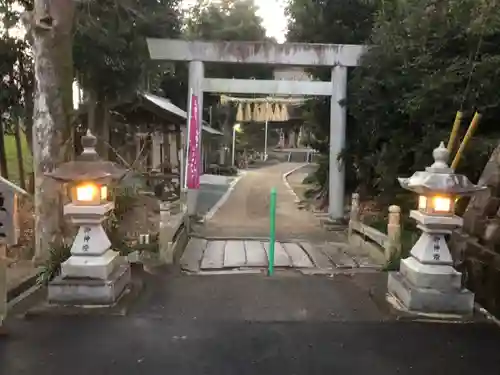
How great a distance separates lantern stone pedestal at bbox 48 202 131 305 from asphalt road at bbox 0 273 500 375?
32cm

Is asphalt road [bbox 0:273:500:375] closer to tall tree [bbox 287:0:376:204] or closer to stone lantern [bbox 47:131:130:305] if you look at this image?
stone lantern [bbox 47:131:130:305]

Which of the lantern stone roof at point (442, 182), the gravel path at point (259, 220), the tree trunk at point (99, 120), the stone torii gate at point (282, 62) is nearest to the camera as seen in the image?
the lantern stone roof at point (442, 182)

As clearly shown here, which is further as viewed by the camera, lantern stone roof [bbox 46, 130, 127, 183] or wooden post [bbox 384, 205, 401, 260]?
wooden post [bbox 384, 205, 401, 260]

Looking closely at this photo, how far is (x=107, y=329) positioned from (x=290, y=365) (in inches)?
70.3

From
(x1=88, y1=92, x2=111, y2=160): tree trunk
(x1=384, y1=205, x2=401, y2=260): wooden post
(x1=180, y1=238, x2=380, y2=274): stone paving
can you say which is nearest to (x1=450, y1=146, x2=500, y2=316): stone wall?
(x1=384, y1=205, x2=401, y2=260): wooden post

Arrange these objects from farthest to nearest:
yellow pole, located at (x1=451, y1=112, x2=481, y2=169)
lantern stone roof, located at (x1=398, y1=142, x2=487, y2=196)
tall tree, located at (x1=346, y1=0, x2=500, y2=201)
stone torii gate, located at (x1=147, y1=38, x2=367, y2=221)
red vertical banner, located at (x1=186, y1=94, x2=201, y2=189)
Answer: stone torii gate, located at (x1=147, y1=38, x2=367, y2=221) < red vertical banner, located at (x1=186, y1=94, x2=201, y2=189) < tall tree, located at (x1=346, y1=0, x2=500, y2=201) < yellow pole, located at (x1=451, y1=112, x2=481, y2=169) < lantern stone roof, located at (x1=398, y1=142, x2=487, y2=196)

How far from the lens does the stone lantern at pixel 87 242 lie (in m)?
5.25

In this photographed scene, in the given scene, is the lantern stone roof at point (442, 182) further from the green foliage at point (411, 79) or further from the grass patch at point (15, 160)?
the grass patch at point (15, 160)

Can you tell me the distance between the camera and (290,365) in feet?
13.1

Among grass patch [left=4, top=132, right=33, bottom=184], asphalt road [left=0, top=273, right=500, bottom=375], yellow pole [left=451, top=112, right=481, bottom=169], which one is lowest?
asphalt road [left=0, top=273, right=500, bottom=375]

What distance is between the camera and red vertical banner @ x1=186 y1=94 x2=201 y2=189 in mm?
12086

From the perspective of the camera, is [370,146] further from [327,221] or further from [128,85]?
[128,85]

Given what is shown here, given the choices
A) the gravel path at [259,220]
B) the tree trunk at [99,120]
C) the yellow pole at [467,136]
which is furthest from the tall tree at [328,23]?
the yellow pole at [467,136]

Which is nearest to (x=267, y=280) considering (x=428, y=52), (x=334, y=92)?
(x=428, y=52)
